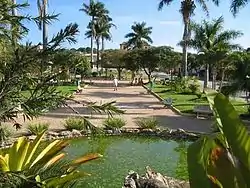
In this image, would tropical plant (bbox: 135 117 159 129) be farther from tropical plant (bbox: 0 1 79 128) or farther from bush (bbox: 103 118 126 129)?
tropical plant (bbox: 0 1 79 128)

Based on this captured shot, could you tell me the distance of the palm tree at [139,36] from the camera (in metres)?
70.5

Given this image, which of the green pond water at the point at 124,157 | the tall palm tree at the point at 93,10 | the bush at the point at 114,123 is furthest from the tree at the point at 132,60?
the green pond water at the point at 124,157

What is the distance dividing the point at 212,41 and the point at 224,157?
1411 inches

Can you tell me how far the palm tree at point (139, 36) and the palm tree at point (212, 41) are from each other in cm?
3217

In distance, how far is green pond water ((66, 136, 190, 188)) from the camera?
10469 millimetres

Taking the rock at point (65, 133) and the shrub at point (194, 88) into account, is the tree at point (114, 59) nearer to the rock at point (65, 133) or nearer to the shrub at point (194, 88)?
the shrub at point (194, 88)

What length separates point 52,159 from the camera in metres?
5.57

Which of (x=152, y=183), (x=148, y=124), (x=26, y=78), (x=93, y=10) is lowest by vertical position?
(x=148, y=124)

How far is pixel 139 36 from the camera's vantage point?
71.1 meters

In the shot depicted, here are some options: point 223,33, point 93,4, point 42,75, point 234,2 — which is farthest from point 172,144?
point 93,4

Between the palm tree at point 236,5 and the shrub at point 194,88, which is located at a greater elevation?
the palm tree at point 236,5

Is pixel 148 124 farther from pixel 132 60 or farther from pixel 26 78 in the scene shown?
pixel 132 60

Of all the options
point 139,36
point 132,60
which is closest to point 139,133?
point 132,60

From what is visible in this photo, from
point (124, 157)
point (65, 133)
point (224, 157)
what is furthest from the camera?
point (65, 133)
